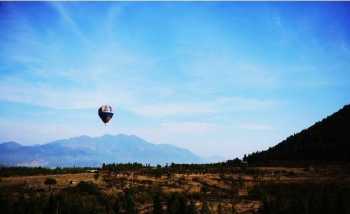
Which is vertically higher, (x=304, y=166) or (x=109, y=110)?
(x=109, y=110)

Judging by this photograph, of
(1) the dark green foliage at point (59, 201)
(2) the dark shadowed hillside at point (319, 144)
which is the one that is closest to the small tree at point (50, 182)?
(1) the dark green foliage at point (59, 201)

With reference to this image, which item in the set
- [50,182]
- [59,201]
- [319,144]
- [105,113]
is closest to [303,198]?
[59,201]

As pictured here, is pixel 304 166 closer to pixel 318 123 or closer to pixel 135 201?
pixel 318 123

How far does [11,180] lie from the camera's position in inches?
2415

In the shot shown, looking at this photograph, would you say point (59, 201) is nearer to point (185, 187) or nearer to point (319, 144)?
point (185, 187)

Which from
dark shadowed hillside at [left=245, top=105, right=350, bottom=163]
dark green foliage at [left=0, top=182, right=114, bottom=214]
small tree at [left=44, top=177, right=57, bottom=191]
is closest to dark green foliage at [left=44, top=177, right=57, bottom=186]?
small tree at [left=44, top=177, right=57, bottom=191]

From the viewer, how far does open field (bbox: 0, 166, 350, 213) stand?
155 ft

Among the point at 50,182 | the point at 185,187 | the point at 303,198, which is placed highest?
the point at 50,182

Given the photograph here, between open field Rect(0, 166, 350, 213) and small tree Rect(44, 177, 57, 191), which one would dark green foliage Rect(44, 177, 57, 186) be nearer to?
small tree Rect(44, 177, 57, 191)

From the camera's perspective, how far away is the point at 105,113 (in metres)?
74.1

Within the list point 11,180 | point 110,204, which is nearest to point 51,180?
point 11,180

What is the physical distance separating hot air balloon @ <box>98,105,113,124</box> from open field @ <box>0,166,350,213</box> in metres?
10.0

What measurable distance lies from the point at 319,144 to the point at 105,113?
52237 mm

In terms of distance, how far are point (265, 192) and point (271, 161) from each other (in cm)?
4556
